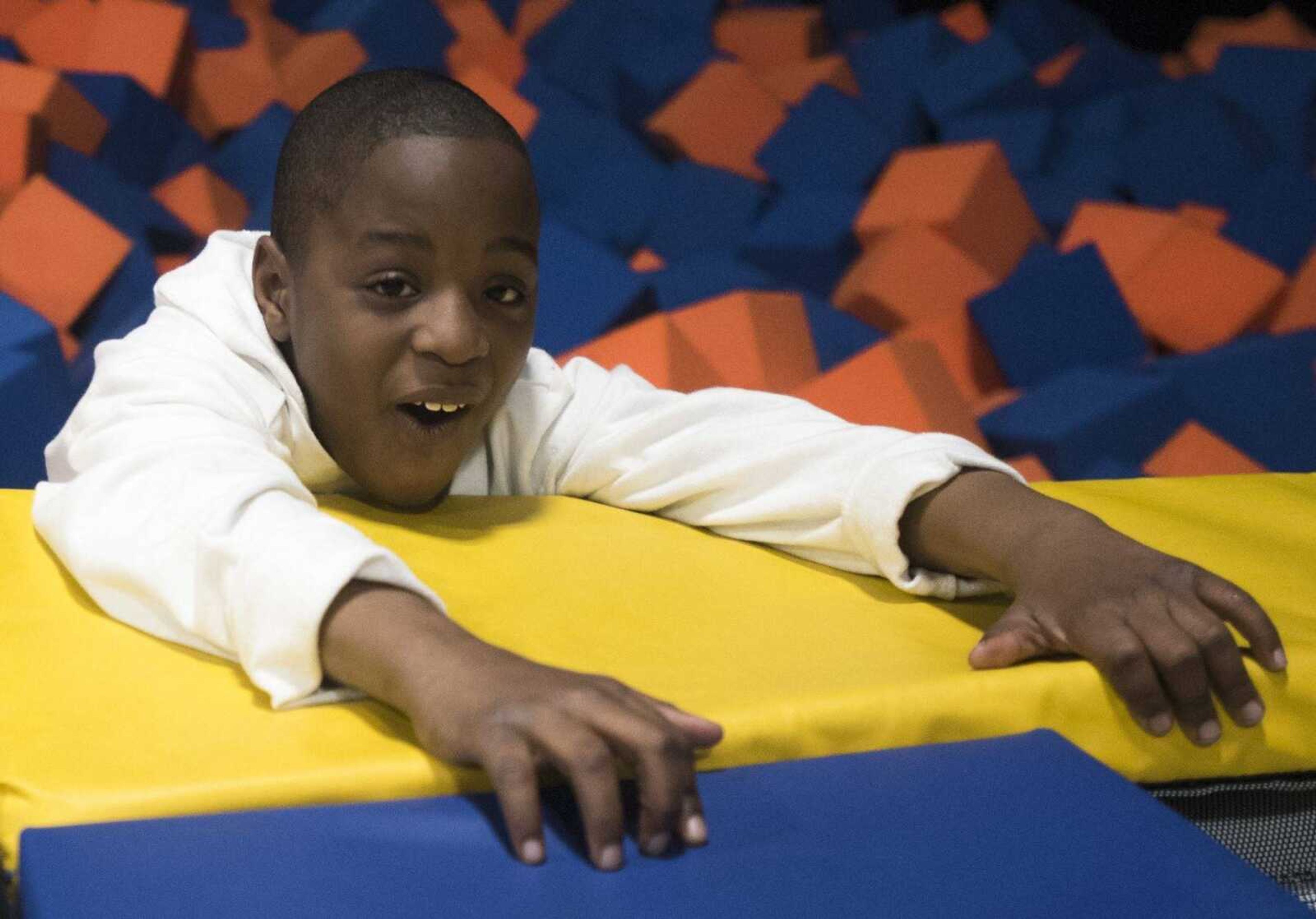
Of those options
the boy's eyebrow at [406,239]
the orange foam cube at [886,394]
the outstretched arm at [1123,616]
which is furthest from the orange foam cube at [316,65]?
the outstretched arm at [1123,616]

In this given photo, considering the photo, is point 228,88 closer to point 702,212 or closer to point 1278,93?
point 702,212

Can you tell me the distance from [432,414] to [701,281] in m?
0.98

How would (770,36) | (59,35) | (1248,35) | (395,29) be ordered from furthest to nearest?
(1248,35) → (770,36) → (395,29) → (59,35)

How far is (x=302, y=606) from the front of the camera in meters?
0.75

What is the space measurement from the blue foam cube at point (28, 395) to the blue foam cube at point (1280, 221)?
1.75 metres

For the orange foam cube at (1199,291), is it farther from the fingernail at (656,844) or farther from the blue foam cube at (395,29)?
the fingernail at (656,844)

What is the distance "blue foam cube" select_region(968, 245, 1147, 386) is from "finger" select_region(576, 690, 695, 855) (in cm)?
131

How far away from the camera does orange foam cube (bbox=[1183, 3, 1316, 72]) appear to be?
3.25 meters

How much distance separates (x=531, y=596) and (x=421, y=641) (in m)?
0.22

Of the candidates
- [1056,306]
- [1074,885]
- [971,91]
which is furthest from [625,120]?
[1074,885]

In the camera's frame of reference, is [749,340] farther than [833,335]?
No

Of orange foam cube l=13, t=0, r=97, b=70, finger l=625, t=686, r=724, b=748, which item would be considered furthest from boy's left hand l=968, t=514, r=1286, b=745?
orange foam cube l=13, t=0, r=97, b=70

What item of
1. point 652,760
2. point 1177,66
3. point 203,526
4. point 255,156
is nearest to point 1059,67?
point 1177,66

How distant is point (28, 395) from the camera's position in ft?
4.47
